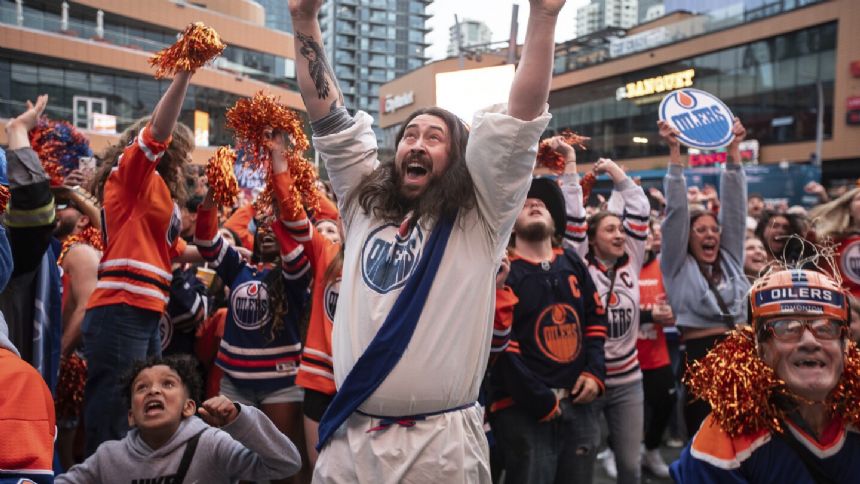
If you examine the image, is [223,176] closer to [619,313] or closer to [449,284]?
[449,284]

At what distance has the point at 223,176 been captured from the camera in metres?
4.07

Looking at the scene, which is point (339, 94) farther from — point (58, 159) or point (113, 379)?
point (58, 159)

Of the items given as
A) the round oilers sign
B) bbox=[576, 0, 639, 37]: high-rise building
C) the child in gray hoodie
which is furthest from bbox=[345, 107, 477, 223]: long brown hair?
Result: bbox=[576, 0, 639, 37]: high-rise building

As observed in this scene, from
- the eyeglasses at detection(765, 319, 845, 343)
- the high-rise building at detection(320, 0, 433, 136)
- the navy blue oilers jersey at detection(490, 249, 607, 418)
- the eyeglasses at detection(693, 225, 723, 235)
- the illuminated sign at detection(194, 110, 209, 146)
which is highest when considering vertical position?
the high-rise building at detection(320, 0, 433, 136)

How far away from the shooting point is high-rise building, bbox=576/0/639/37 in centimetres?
10862

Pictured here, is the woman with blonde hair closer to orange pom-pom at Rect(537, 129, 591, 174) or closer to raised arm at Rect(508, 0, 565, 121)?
orange pom-pom at Rect(537, 129, 591, 174)

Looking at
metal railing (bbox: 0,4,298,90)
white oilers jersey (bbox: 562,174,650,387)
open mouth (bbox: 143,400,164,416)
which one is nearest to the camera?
open mouth (bbox: 143,400,164,416)

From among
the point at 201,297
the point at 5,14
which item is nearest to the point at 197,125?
the point at 5,14

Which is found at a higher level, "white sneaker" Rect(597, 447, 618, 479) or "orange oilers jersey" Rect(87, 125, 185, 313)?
"orange oilers jersey" Rect(87, 125, 185, 313)

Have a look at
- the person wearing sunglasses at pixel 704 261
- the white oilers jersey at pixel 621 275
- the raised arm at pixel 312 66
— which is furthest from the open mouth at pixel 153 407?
the person wearing sunglasses at pixel 704 261

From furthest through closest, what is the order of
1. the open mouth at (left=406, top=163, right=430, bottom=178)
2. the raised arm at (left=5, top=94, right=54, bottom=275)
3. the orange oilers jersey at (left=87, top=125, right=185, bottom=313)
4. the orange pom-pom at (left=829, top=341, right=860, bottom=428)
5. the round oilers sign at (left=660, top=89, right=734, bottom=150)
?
the round oilers sign at (left=660, top=89, right=734, bottom=150)
the orange oilers jersey at (left=87, top=125, right=185, bottom=313)
the raised arm at (left=5, top=94, right=54, bottom=275)
the open mouth at (left=406, top=163, right=430, bottom=178)
the orange pom-pom at (left=829, top=341, right=860, bottom=428)

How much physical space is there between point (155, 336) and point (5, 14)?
109ft

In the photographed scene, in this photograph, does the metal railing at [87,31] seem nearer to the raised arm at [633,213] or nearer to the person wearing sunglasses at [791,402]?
the raised arm at [633,213]

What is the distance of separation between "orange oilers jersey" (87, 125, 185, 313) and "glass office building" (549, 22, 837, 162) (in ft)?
101
